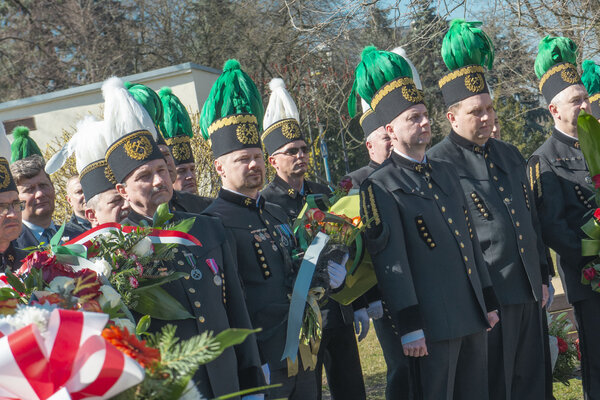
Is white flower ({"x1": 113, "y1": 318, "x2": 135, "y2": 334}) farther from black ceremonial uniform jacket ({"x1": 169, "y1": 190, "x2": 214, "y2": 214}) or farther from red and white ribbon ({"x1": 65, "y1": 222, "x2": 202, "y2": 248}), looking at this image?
black ceremonial uniform jacket ({"x1": 169, "y1": 190, "x2": 214, "y2": 214})

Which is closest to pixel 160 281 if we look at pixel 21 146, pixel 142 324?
pixel 142 324

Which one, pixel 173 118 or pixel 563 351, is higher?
pixel 173 118

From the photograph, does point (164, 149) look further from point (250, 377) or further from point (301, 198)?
point (250, 377)

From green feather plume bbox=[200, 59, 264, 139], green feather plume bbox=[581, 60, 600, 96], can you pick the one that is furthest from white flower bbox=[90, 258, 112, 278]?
green feather plume bbox=[581, 60, 600, 96]

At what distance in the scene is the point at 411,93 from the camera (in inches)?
178

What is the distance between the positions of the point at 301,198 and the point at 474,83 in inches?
58.4

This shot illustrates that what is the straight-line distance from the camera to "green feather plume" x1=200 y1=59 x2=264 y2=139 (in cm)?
427

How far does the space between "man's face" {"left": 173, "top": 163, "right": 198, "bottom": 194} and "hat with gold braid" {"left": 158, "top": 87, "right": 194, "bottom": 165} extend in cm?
4

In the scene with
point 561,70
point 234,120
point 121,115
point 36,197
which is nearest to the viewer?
point 121,115

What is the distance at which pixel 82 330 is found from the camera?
5.02ft

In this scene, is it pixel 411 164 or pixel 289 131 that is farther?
pixel 289 131

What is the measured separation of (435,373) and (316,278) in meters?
0.85

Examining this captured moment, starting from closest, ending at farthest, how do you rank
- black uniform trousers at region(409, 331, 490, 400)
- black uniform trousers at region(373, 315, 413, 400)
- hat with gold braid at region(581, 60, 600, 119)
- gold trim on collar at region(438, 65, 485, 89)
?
black uniform trousers at region(409, 331, 490, 400)
black uniform trousers at region(373, 315, 413, 400)
gold trim on collar at region(438, 65, 485, 89)
hat with gold braid at region(581, 60, 600, 119)

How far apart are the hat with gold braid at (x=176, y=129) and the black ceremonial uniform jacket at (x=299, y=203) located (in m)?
0.84
